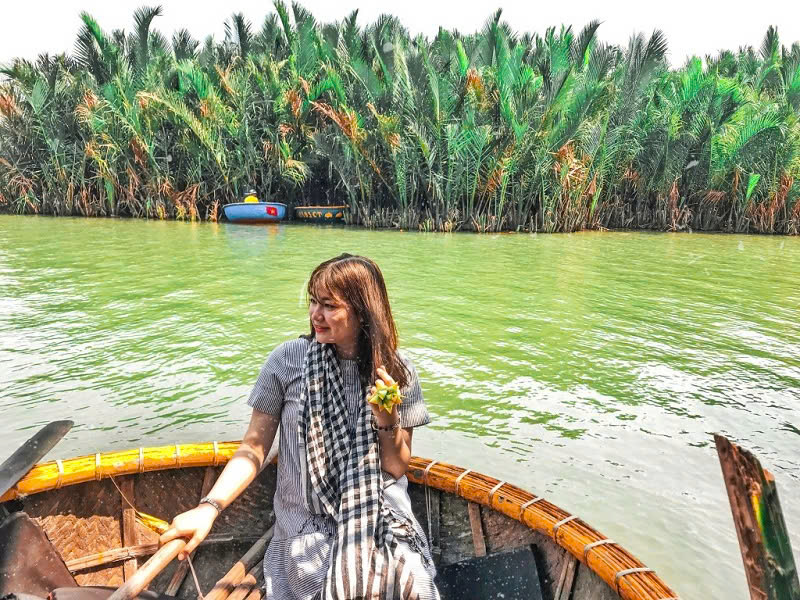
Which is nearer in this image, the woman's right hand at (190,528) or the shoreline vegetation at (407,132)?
the woman's right hand at (190,528)

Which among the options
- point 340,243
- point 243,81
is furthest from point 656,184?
point 243,81

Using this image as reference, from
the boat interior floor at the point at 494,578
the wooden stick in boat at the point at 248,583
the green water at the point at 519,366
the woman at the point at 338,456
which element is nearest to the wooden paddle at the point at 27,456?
the woman at the point at 338,456

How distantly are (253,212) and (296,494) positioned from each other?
48.0 feet

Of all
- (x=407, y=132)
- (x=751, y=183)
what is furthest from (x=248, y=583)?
(x=751, y=183)

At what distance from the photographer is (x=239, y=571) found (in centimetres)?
189

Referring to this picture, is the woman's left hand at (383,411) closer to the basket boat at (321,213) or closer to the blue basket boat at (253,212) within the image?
the blue basket boat at (253,212)

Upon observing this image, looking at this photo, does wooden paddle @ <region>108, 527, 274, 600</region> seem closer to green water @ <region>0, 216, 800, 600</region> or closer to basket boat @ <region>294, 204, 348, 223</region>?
green water @ <region>0, 216, 800, 600</region>

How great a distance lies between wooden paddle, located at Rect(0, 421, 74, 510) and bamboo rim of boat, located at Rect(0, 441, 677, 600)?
0.04 metres

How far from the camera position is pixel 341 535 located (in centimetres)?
168

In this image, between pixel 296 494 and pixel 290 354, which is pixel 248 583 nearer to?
pixel 296 494

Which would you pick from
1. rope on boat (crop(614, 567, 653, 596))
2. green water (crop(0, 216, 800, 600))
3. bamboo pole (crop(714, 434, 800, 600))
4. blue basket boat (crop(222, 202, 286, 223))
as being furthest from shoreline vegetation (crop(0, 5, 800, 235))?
bamboo pole (crop(714, 434, 800, 600))

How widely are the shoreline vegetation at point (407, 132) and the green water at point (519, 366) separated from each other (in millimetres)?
5001

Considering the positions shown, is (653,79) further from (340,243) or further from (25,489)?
(25,489)

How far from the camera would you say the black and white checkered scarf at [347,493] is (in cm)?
161
